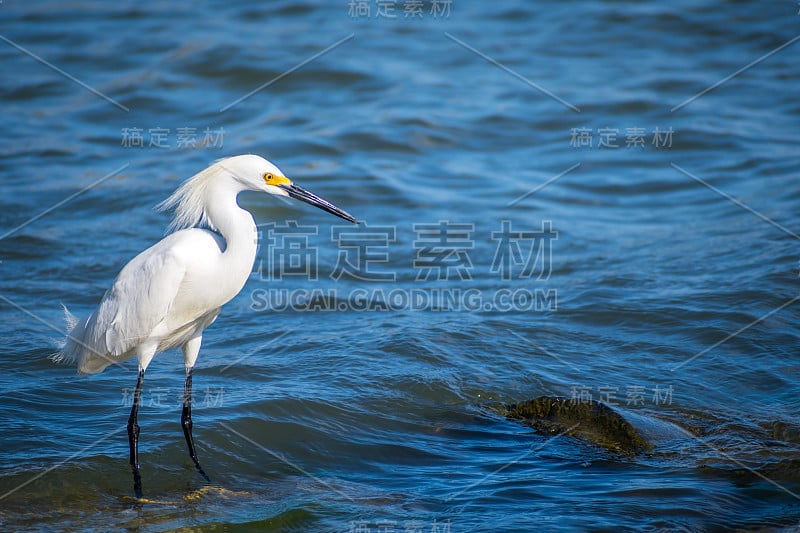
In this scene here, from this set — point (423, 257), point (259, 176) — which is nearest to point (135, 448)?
point (259, 176)

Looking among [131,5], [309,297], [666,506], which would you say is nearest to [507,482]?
[666,506]

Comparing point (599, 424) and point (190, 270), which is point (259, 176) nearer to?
point (190, 270)

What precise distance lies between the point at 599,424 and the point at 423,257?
4.15m

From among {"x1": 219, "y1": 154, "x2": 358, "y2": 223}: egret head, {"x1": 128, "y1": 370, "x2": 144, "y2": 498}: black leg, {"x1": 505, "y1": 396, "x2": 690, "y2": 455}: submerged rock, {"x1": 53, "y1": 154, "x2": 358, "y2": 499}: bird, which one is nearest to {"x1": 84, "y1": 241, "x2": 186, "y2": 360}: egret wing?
{"x1": 53, "y1": 154, "x2": 358, "y2": 499}: bird

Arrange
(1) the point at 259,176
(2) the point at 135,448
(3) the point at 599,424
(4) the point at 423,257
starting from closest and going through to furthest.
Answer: (1) the point at 259,176 → (2) the point at 135,448 → (3) the point at 599,424 → (4) the point at 423,257

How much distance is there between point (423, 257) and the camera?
982 centimetres

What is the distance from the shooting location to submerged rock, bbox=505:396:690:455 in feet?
19.4

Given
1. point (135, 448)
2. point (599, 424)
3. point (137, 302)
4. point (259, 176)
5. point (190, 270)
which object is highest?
point (259, 176)

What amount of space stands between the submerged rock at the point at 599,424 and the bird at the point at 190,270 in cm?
203

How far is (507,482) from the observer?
220 inches

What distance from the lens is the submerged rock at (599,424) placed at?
5.90 metres

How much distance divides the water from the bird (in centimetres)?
80

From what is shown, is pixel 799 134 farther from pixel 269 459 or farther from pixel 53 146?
pixel 53 146

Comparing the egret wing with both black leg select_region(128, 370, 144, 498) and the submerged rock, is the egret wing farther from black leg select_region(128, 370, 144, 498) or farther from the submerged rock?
the submerged rock
